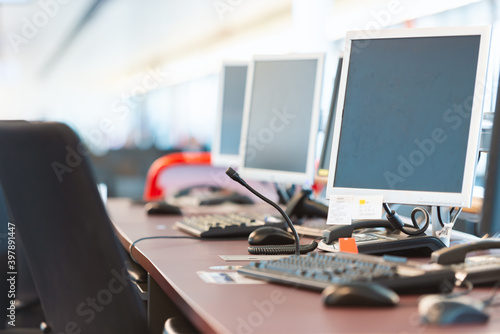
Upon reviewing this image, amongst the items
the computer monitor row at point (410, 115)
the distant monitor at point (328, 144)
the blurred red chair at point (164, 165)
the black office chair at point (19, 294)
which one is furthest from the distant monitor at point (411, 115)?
the blurred red chair at point (164, 165)

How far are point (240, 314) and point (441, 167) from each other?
0.64m

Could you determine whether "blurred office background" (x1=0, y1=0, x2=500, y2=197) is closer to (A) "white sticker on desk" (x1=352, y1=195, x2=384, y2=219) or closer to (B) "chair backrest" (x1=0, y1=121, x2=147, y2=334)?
(B) "chair backrest" (x1=0, y1=121, x2=147, y2=334)

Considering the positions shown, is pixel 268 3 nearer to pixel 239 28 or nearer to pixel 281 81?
pixel 239 28

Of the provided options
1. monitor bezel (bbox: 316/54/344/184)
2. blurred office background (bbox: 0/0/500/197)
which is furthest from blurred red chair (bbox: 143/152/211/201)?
monitor bezel (bbox: 316/54/344/184)

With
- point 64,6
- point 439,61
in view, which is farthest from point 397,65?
point 64,6

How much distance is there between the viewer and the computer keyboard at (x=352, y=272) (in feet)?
3.20

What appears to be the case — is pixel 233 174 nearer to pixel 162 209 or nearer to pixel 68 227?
pixel 68 227

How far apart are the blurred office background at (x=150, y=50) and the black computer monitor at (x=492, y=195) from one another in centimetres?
22

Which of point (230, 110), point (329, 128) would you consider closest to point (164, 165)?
point (230, 110)

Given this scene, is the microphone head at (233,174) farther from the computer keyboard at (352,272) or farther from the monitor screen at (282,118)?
the monitor screen at (282,118)

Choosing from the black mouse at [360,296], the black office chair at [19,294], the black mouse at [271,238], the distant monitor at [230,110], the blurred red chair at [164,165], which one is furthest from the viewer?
the blurred red chair at [164,165]

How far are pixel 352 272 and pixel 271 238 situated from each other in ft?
1.63

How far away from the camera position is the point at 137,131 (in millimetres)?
17547

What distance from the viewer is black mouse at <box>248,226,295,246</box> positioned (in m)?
1.49
